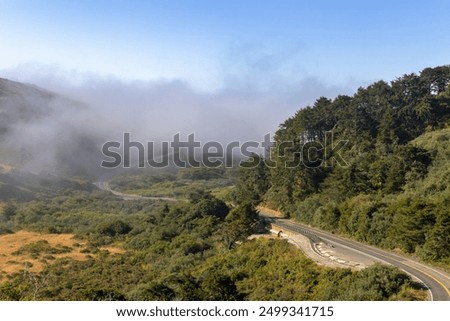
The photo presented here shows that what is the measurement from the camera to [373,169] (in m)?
46.8

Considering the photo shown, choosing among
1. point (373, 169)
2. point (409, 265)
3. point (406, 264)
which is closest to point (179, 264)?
point (406, 264)

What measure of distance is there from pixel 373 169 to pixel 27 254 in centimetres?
3857

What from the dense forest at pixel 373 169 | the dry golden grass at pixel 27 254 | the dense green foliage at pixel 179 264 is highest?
the dense forest at pixel 373 169

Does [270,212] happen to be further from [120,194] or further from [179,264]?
[120,194]

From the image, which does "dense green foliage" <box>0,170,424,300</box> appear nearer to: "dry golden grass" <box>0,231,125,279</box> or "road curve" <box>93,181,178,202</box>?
"dry golden grass" <box>0,231,125,279</box>

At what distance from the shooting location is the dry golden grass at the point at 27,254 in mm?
38656

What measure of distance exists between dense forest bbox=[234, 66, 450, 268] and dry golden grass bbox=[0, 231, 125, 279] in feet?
77.8

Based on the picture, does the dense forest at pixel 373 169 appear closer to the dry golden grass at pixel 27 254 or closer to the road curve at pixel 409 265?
the road curve at pixel 409 265

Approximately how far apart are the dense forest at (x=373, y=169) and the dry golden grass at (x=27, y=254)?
23699 millimetres

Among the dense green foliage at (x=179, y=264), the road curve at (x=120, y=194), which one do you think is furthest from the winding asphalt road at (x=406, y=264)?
the road curve at (x=120, y=194)

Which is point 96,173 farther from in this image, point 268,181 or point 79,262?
point 79,262

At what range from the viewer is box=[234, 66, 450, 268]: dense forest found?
31.4 m

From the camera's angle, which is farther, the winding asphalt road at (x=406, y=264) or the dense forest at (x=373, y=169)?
the dense forest at (x=373, y=169)

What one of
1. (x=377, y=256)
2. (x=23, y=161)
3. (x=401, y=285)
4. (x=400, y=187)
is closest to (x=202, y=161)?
(x=23, y=161)
